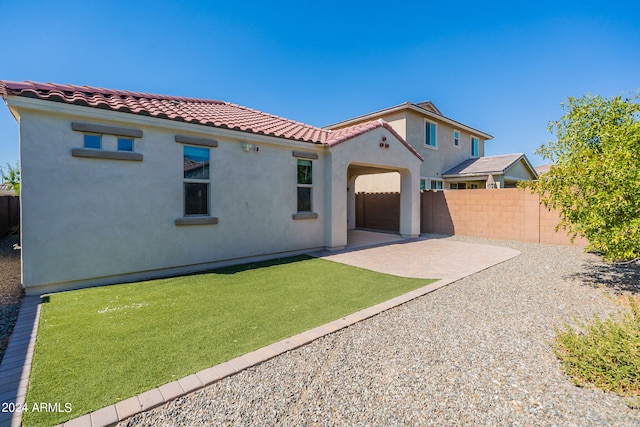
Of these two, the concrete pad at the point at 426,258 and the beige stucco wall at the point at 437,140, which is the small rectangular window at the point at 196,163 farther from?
the beige stucco wall at the point at 437,140

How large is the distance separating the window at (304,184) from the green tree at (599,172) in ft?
23.2

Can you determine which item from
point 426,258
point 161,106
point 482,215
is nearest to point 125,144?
point 161,106

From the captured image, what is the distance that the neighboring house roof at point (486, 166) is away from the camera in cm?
2083

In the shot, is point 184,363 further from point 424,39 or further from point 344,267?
point 424,39

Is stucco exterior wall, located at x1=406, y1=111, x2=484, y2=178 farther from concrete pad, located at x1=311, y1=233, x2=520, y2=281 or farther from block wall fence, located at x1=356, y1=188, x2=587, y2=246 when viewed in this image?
concrete pad, located at x1=311, y1=233, x2=520, y2=281

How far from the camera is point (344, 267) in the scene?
29.5ft

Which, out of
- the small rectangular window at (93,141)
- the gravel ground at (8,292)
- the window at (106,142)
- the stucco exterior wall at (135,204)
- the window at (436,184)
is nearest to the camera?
the gravel ground at (8,292)

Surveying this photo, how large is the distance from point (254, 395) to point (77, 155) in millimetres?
6848

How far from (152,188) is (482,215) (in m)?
15.2

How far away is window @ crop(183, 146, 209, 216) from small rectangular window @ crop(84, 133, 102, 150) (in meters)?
1.95

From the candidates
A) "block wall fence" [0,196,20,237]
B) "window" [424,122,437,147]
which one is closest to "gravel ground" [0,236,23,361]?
"block wall fence" [0,196,20,237]

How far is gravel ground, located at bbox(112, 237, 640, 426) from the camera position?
2.79 m

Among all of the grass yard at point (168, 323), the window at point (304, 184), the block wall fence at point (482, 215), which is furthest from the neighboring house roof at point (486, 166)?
the grass yard at point (168, 323)

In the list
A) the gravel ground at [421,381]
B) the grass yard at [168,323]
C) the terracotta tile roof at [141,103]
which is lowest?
the gravel ground at [421,381]
